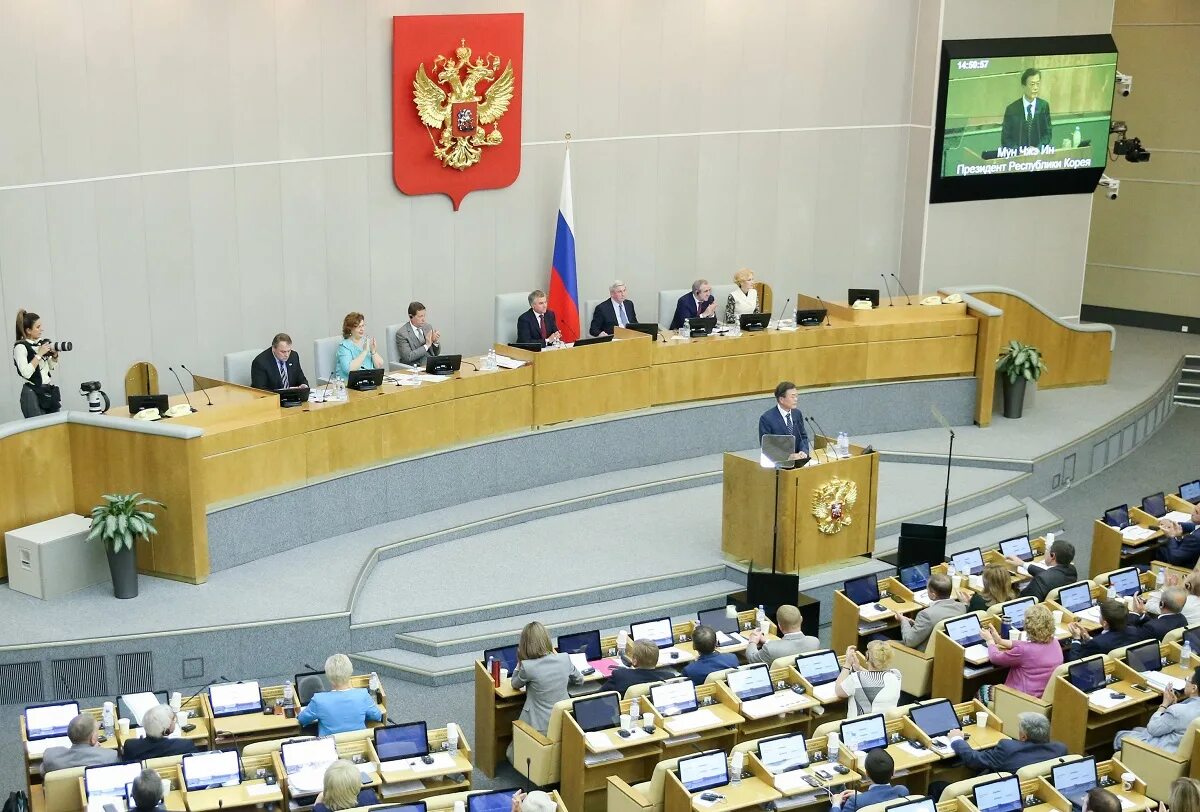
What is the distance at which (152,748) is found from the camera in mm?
7742

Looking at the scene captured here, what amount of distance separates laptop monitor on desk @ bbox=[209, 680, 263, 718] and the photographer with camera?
3554 millimetres

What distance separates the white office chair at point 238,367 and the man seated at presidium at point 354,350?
78 cm

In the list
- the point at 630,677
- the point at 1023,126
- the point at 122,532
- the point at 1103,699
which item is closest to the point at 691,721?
the point at 630,677

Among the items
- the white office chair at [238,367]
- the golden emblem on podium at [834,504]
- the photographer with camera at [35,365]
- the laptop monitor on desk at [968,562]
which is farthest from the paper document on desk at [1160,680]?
the photographer with camera at [35,365]

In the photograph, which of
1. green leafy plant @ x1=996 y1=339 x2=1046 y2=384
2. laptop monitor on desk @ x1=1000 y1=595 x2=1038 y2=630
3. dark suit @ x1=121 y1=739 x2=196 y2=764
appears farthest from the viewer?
green leafy plant @ x1=996 y1=339 x2=1046 y2=384

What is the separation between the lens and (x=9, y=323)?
11.8m

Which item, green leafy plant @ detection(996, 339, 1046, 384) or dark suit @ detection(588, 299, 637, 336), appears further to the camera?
green leafy plant @ detection(996, 339, 1046, 384)

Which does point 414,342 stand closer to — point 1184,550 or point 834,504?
point 834,504

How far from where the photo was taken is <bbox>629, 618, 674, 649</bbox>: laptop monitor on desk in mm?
9648

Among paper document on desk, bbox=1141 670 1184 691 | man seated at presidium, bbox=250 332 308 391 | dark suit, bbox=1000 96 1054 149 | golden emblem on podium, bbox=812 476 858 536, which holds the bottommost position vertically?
paper document on desk, bbox=1141 670 1184 691

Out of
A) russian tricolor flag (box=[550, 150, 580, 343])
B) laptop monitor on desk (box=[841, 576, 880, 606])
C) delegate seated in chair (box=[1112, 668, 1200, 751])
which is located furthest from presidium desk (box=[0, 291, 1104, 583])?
delegate seated in chair (box=[1112, 668, 1200, 751])

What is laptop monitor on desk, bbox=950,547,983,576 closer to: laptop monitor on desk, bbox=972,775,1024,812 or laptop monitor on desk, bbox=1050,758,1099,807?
laptop monitor on desk, bbox=1050,758,1099,807

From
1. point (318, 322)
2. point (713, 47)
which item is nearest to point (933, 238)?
point (713, 47)

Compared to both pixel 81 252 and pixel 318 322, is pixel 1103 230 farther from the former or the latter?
pixel 81 252
